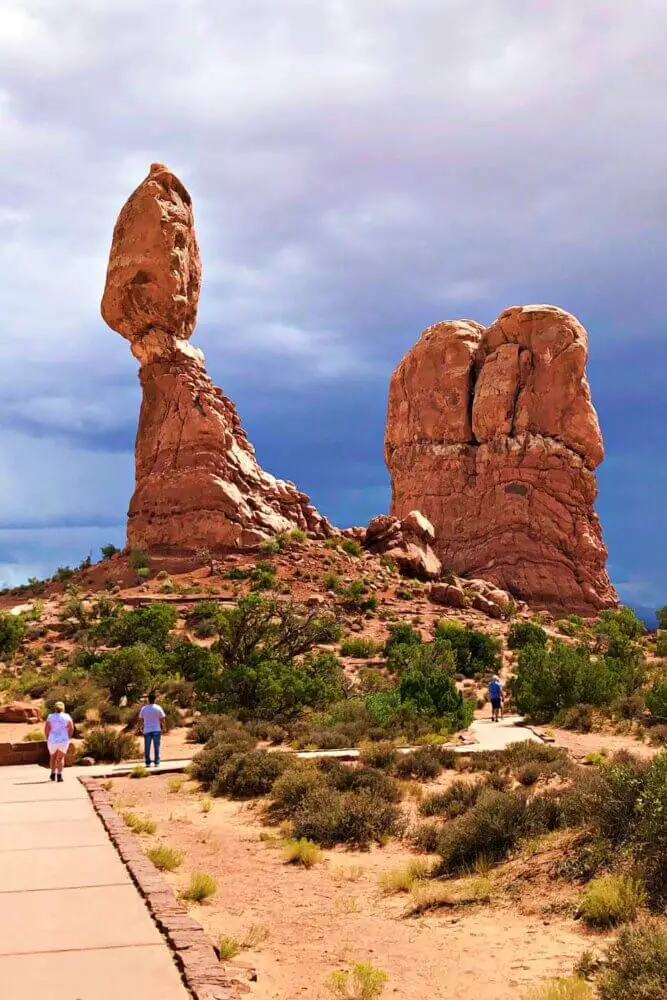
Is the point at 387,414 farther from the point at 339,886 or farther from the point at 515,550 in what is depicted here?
the point at 339,886

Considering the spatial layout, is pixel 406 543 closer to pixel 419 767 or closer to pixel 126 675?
pixel 126 675

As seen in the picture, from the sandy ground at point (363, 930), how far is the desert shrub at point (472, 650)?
2258 cm

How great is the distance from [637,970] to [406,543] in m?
44.9

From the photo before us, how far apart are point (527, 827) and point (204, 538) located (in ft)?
115

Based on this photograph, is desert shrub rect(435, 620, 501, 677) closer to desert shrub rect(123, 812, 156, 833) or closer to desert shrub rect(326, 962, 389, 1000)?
desert shrub rect(123, 812, 156, 833)

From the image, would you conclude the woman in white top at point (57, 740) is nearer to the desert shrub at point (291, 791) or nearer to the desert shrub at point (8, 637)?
the desert shrub at point (291, 791)

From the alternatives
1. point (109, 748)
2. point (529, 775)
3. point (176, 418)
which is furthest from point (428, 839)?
point (176, 418)

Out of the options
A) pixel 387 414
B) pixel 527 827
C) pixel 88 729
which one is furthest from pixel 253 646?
pixel 387 414

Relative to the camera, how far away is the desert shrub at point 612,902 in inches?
287

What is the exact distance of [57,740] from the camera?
594 inches

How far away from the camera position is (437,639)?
1378 inches

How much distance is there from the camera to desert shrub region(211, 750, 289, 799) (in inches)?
576

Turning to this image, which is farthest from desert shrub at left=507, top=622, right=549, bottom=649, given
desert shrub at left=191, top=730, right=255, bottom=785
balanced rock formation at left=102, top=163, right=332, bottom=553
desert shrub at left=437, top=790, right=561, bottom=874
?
desert shrub at left=437, top=790, right=561, bottom=874

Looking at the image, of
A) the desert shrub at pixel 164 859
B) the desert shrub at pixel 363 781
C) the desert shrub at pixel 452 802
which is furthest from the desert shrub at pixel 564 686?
the desert shrub at pixel 164 859
